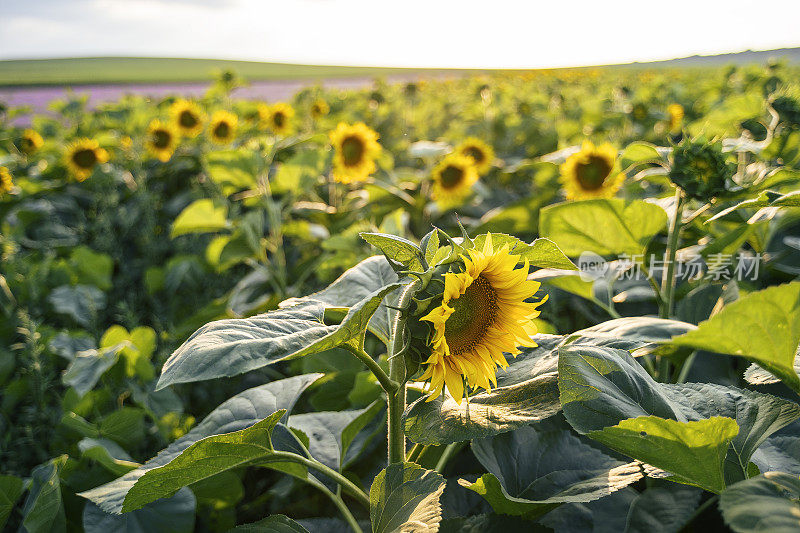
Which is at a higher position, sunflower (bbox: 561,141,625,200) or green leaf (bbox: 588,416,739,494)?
sunflower (bbox: 561,141,625,200)

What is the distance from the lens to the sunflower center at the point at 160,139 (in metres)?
3.41

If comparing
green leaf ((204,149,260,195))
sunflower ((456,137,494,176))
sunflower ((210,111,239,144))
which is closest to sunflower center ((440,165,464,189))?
sunflower ((456,137,494,176))

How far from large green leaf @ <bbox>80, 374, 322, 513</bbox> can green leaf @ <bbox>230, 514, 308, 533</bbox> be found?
0.14 meters

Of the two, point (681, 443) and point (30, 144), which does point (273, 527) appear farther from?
point (30, 144)

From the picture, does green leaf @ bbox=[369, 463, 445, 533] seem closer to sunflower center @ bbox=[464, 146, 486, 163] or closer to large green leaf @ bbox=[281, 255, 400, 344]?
large green leaf @ bbox=[281, 255, 400, 344]

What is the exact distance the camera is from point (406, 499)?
2.12 ft

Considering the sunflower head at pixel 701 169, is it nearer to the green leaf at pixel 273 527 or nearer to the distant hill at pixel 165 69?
the green leaf at pixel 273 527

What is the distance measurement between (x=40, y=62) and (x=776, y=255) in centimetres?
3852

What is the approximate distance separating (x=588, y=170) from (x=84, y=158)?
266 cm

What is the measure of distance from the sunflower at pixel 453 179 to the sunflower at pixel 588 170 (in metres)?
0.46

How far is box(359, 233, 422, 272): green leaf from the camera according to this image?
619mm

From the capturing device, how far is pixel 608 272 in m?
1.16

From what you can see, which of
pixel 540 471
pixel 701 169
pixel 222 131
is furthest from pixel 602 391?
pixel 222 131

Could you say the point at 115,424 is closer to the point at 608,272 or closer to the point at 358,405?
the point at 358,405
